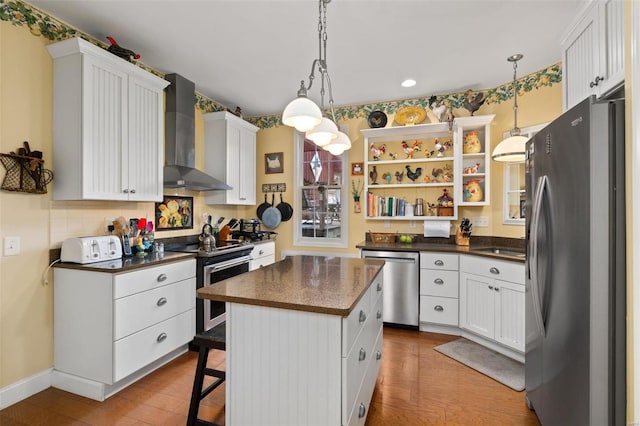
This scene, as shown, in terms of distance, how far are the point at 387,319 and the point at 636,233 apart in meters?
2.59

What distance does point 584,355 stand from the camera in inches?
49.8

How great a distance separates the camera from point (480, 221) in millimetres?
3572

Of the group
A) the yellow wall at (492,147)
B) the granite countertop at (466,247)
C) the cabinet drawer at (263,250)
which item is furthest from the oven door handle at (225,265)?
the granite countertop at (466,247)

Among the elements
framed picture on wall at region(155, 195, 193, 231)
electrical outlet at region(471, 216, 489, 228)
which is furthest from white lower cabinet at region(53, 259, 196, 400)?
electrical outlet at region(471, 216, 489, 228)

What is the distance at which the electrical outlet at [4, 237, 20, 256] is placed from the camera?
2.00m

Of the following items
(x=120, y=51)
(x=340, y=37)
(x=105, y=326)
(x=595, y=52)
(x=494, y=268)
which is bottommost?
(x=105, y=326)

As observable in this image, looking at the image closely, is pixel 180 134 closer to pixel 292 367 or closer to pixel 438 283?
pixel 292 367

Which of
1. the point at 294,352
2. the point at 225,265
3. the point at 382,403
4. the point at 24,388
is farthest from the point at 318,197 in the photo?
the point at 24,388

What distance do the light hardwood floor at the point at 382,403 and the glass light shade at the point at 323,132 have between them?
180cm

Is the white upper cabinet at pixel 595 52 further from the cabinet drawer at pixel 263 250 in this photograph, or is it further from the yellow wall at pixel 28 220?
the yellow wall at pixel 28 220

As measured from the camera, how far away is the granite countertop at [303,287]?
130 centimetres

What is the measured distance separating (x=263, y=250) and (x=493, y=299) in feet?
8.62

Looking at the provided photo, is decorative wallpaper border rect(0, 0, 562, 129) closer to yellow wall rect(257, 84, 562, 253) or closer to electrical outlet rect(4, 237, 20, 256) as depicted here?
yellow wall rect(257, 84, 562, 253)

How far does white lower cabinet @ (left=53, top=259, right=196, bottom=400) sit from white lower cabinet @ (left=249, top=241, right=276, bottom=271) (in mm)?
1323
